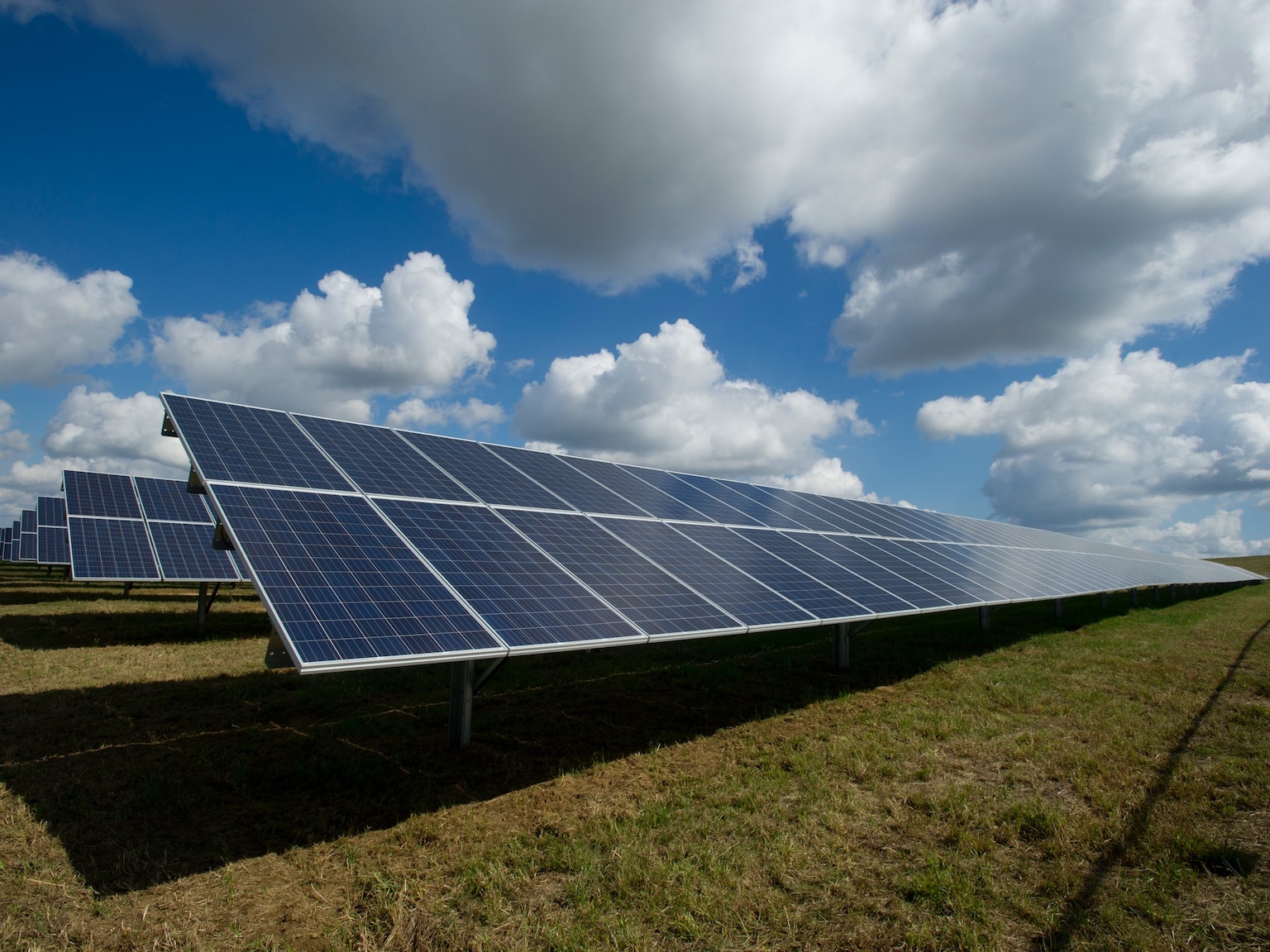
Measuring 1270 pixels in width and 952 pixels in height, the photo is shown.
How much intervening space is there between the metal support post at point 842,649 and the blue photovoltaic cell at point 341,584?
38.4 ft

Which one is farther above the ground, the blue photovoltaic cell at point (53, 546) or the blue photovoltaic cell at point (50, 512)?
the blue photovoltaic cell at point (50, 512)

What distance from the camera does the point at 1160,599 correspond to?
1743 inches

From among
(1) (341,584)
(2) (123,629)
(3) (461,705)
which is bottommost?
(2) (123,629)

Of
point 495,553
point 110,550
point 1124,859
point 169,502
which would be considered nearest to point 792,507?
point 495,553

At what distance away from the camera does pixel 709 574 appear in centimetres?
1288

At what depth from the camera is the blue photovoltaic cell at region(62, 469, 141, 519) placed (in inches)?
1112

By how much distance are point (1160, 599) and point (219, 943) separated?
5445 cm

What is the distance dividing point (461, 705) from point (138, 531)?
78.6ft

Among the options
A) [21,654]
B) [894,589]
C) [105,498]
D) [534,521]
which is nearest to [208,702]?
[534,521]

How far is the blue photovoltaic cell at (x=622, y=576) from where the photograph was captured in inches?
396

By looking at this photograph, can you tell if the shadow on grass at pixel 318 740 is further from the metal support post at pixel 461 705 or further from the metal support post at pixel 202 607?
the metal support post at pixel 202 607

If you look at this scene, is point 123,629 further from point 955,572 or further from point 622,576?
point 955,572

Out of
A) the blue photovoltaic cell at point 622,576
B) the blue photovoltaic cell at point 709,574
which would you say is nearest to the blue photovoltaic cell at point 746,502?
the blue photovoltaic cell at point 709,574

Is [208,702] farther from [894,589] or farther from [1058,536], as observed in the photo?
[1058,536]
